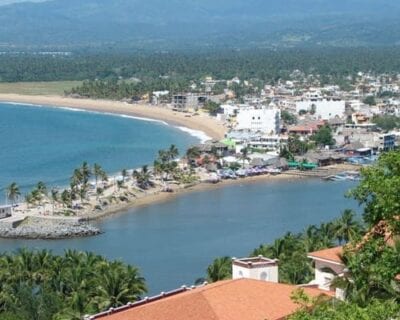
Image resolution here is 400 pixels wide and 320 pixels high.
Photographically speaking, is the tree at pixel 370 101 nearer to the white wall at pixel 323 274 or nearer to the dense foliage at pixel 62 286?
the dense foliage at pixel 62 286

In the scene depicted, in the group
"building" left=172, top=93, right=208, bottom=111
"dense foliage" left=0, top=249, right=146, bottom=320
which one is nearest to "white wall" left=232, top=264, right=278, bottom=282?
"dense foliage" left=0, top=249, right=146, bottom=320

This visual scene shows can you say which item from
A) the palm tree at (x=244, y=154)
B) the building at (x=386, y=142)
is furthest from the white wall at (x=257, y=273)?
the building at (x=386, y=142)

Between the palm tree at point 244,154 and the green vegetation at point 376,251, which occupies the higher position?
the green vegetation at point 376,251

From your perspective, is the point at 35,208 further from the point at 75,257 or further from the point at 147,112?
the point at 147,112

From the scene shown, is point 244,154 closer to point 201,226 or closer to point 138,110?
point 201,226

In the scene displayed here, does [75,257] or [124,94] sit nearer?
[75,257]

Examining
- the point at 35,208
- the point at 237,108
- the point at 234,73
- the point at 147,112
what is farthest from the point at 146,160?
the point at 234,73
